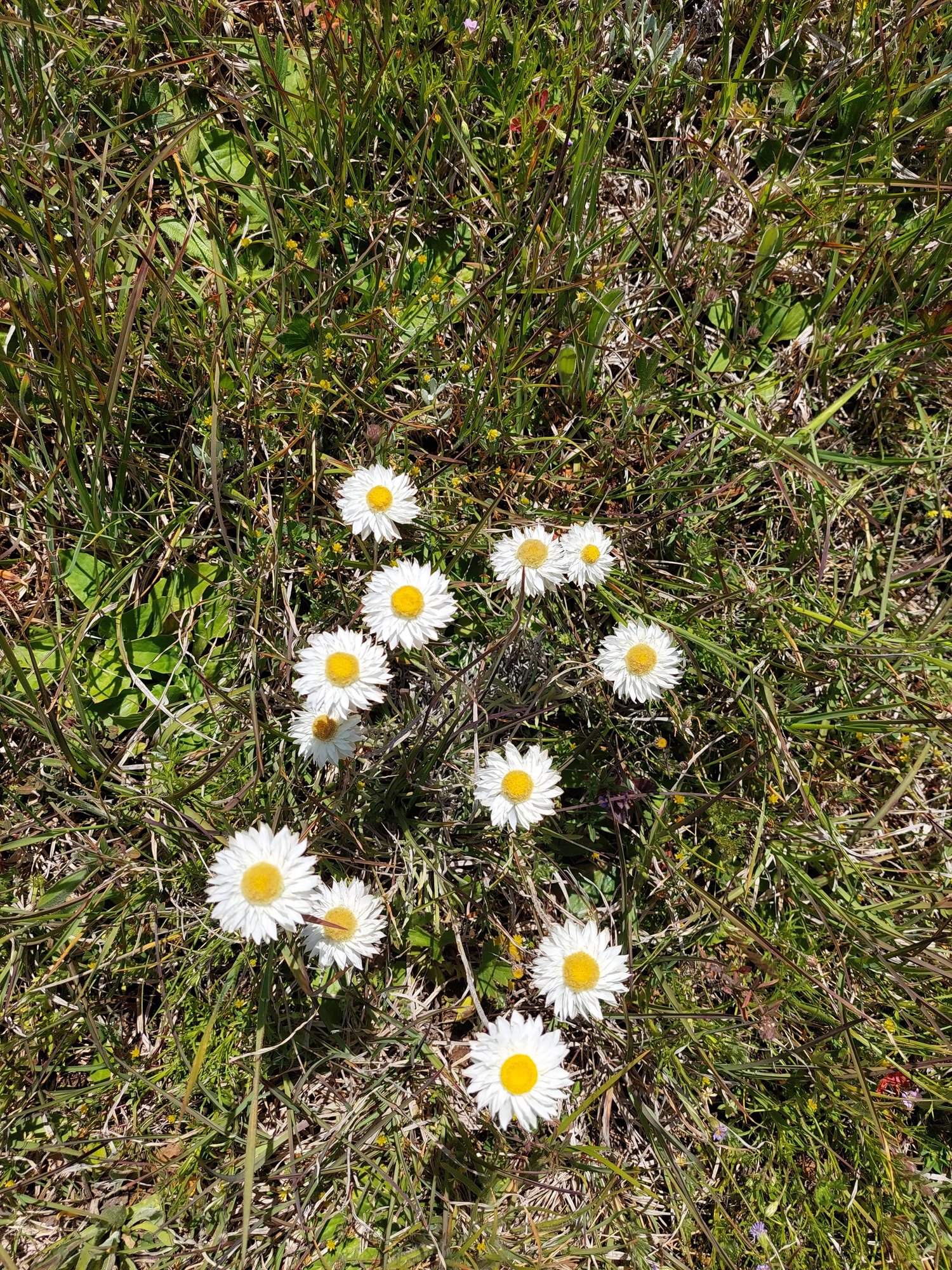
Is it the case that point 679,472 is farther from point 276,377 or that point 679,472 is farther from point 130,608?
point 130,608

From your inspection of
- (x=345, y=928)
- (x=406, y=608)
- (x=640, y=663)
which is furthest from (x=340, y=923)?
(x=640, y=663)

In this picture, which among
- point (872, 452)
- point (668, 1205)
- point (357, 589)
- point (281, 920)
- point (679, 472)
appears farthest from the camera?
point (872, 452)

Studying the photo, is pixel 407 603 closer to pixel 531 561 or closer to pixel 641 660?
pixel 531 561

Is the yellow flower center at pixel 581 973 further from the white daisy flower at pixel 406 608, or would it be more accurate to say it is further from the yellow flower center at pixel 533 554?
the yellow flower center at pixel 533 554

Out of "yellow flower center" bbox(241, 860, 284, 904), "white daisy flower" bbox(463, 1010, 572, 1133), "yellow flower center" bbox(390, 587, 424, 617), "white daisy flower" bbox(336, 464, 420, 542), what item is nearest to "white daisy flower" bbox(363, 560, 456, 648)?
"yellow flower center" bbox(390, 587, 424, 617)

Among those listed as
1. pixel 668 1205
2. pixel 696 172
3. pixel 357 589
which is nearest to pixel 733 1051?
pixel 668 1205
